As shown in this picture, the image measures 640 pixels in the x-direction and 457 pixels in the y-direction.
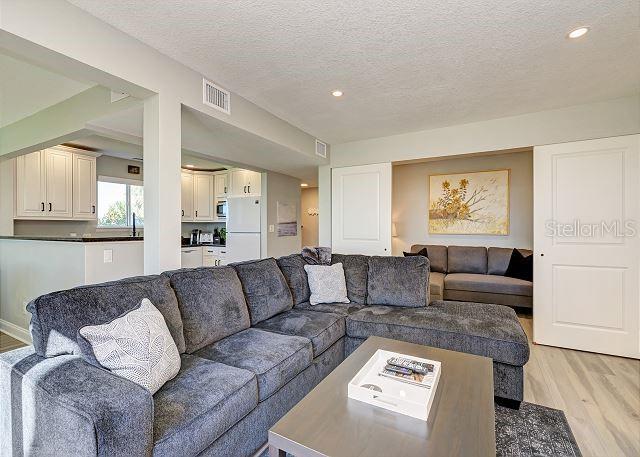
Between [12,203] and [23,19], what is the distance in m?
3.56

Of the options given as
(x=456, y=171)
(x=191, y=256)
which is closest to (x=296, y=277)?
(x=191, y=256)

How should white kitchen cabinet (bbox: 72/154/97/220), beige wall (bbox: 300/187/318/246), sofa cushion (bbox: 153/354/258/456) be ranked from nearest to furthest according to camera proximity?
sofa cushion (bbox: 153/354/258/456)
white kitchen cabinet (bbox: 72/154/97/220)
beige wall (bbox: 300/187/318/246)

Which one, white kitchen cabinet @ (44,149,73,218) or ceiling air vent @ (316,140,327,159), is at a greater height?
ceiling air vent @ (316,140,327,159)

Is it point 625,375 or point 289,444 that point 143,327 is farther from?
point 625,375

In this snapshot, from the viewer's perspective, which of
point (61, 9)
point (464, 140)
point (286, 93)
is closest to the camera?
point (61, 9)

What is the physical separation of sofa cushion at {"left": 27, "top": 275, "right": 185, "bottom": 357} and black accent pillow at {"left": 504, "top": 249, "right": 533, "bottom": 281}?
4.31 metres

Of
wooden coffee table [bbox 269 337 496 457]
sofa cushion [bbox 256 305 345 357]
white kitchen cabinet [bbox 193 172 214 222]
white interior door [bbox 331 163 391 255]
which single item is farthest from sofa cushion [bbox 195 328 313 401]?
white kitchen cabinet [bbox 193 172 214 222]

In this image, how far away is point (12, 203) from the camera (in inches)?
157

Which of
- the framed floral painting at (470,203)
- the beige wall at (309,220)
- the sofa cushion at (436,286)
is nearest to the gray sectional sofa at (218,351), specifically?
the sofa cushion at (436,286)

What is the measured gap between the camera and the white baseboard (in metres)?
3.30

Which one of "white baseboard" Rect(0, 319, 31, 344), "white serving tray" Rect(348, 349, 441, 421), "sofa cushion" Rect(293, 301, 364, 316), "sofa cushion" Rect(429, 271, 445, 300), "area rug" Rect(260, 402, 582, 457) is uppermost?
"white serving tray" Rect(348, 349, 441, 421)

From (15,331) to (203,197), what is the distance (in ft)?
11.4

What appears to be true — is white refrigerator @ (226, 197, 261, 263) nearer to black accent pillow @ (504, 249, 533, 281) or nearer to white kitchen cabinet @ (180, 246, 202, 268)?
white kitchen cabinet @ (180, 246, 202, 268)

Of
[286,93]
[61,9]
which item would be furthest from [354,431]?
[286,93]
